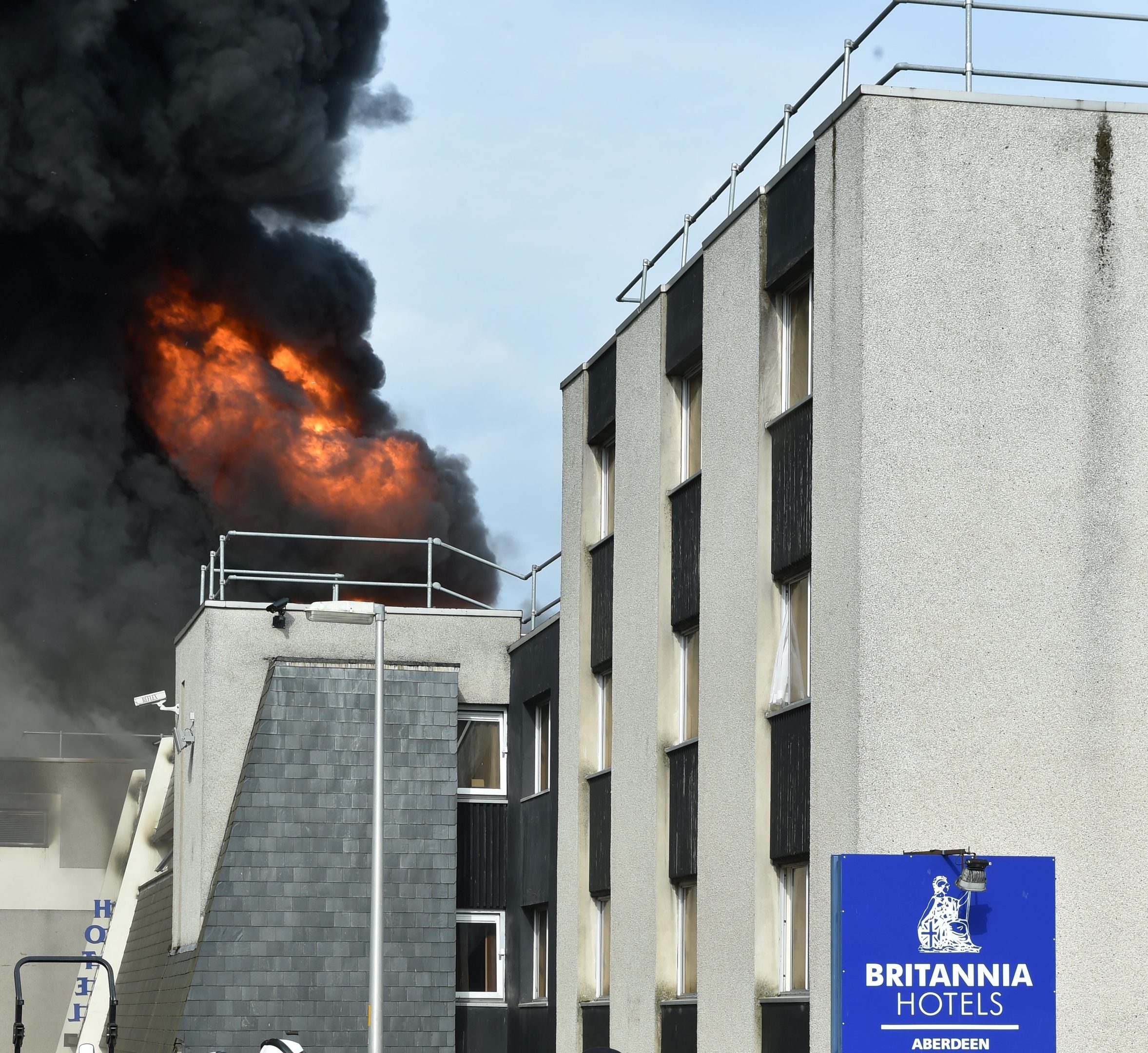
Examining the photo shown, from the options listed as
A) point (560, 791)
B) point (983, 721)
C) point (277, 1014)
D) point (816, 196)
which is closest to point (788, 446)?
point (816, 196)

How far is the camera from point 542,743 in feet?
81.6

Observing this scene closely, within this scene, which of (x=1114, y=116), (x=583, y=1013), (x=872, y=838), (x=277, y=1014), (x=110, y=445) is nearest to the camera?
(x=872, y=838)

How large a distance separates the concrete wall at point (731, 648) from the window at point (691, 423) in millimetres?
1031

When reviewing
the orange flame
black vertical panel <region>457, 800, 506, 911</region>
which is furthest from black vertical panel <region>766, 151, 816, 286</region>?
the orange flame

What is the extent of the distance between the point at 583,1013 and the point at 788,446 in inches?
314

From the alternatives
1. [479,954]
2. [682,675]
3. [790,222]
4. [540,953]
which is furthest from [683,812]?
[479,954]

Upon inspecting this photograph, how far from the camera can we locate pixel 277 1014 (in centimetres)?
2339

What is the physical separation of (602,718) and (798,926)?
6.37 m

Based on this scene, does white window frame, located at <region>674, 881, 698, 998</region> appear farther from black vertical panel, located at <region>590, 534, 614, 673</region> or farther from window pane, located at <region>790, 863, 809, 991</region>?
black vertical panel, located at <region>590, 534, 614, 673</region>

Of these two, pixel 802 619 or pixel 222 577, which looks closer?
pixel 802 619

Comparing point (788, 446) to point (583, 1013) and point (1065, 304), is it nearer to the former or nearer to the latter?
point (1065, 304)

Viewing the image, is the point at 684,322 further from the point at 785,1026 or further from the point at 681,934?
the point at 785,1026

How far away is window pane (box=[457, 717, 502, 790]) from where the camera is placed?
25.7 metres

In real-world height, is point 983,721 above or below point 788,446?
below
